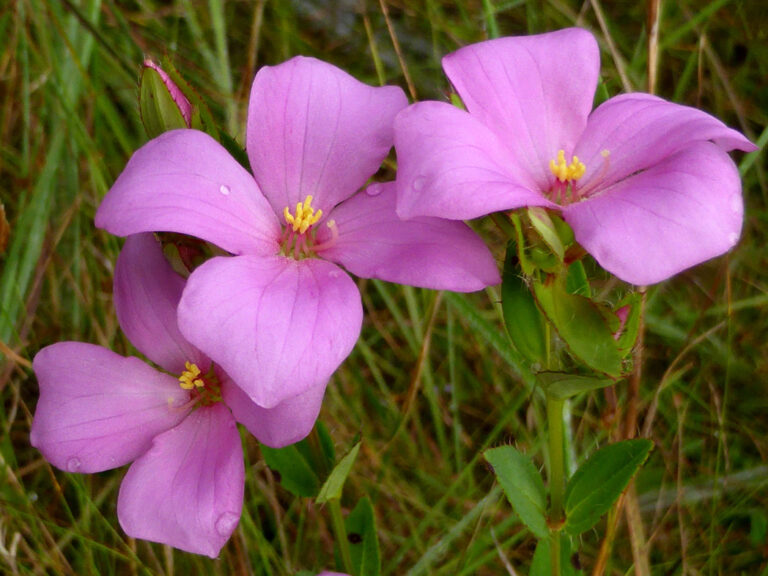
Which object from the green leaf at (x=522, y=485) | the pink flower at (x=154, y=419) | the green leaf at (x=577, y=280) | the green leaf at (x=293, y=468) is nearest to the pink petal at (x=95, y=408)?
the pink flower at (x=154, y=419)

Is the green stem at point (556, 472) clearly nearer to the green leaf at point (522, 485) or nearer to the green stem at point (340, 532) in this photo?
the green leaf at point (522, 485)

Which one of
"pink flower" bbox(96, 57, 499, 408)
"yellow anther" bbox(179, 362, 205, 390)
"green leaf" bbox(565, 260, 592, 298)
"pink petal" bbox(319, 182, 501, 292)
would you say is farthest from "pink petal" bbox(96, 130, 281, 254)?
"green leaf" bbox(565, 260, 592, 298)

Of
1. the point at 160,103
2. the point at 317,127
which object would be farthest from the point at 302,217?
the point at 160,103

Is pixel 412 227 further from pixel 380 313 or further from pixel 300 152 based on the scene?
pixel 380 313

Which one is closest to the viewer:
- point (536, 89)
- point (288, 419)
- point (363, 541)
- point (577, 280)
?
point (288, 419)

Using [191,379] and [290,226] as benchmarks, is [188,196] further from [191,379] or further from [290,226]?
[191,379]

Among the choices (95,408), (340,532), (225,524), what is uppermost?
(95,408)
